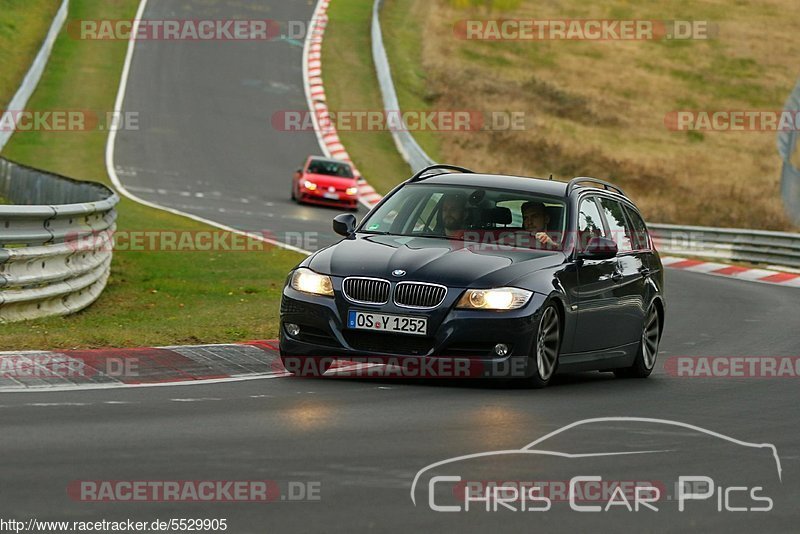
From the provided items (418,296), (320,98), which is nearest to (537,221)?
(418,296)

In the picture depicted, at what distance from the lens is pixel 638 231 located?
1343cm

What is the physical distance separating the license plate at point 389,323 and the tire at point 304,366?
60cm

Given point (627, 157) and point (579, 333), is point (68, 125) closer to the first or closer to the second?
point (627, 157)

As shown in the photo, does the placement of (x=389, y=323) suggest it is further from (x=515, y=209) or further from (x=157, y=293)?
(x=157, y=293)

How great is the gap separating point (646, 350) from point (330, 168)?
23451 mm

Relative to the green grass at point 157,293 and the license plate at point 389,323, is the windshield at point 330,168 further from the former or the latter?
the license plate at point 389,323

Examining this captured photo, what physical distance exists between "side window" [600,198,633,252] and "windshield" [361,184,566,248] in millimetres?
868

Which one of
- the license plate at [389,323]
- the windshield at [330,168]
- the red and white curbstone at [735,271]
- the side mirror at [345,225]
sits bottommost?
the red and white curbstone at [735,271]

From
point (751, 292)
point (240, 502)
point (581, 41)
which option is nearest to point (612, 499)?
point (240, 502)

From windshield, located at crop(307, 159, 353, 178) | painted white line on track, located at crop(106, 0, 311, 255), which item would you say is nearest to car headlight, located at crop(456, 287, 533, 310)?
painted white line on track, located at crop(106, 0, 311, 255)

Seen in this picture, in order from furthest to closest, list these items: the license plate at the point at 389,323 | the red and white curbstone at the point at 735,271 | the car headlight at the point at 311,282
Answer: the red and white curbstone at the point at 735,271
the car headlight at the point at 311,282
the license plate at the point at 389,323

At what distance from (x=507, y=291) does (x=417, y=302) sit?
2.05ft

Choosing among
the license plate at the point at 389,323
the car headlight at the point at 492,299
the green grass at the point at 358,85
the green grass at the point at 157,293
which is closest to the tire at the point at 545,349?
the car headlight at the point at 492,299

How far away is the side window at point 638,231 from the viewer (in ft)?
43.5
